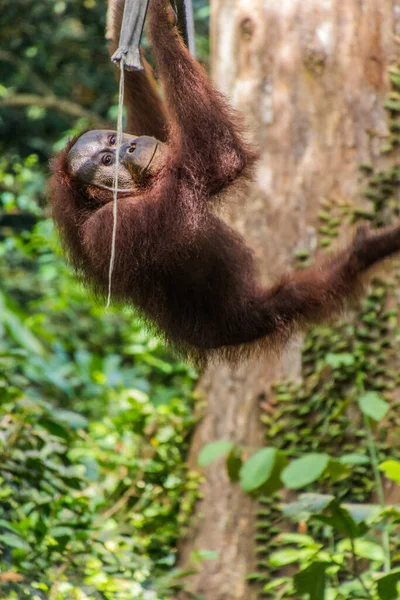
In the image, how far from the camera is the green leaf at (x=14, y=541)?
9.43ft

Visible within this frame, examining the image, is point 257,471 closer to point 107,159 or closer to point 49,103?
point 107,159

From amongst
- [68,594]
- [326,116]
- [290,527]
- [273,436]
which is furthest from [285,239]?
[68,594]

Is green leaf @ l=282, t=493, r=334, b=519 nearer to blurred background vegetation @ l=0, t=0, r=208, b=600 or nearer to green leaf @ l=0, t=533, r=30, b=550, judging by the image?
blurred background vegetation @ l=0, t=0, r=208, b=600

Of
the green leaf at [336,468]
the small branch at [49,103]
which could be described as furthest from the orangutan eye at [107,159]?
the small branch at [49,103]

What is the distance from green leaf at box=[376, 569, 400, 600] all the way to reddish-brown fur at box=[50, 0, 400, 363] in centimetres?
105

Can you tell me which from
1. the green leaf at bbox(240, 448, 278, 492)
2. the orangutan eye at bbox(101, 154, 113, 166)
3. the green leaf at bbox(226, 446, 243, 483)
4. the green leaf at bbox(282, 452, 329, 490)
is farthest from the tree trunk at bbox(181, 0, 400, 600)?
the orangutan eye at bbox(101, 154, 113, 166)

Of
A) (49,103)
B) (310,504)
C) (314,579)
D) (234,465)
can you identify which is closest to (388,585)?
(314,579)

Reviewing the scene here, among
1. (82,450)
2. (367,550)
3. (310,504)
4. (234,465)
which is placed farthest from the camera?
(82,450)

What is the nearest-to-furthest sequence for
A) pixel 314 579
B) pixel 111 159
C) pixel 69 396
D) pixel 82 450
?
pixel 314 579
pixel 111 159
pixel 82 450
pixel 69 396

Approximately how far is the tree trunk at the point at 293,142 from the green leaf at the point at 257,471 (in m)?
1.26

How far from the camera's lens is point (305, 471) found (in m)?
2.78

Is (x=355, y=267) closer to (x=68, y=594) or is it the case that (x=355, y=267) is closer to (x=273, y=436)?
(x=273, y=436)

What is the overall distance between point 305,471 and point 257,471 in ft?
0.65

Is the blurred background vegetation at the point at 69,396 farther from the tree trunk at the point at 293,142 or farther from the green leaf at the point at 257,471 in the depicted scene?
the green leaf at the point at 257,471
